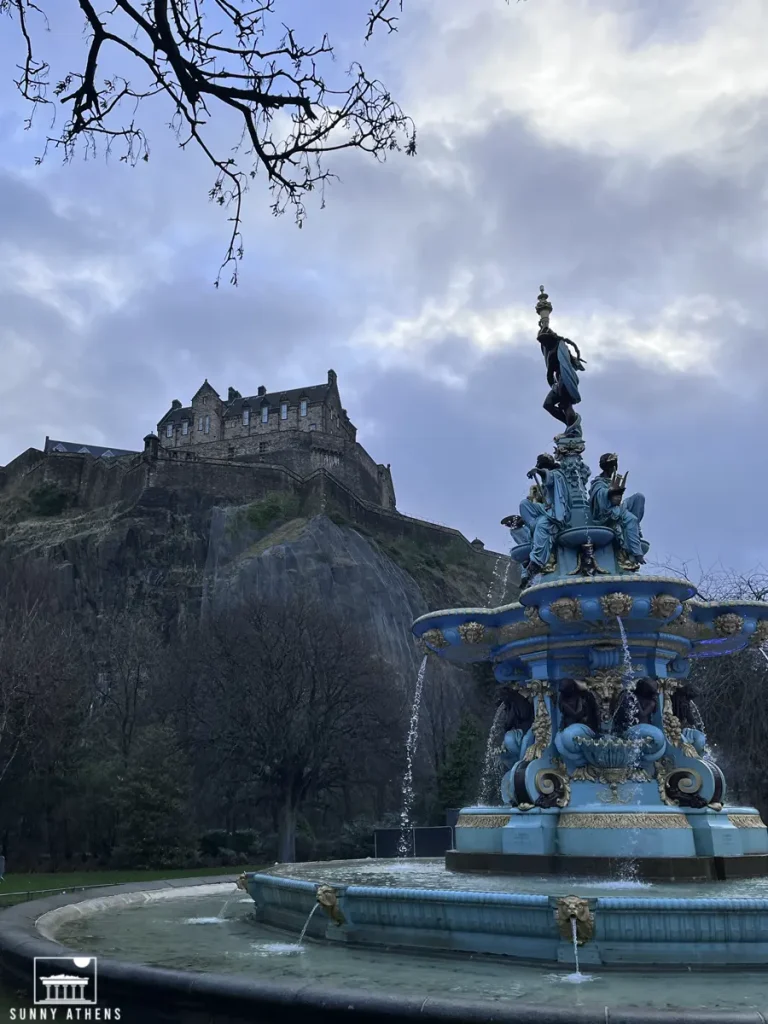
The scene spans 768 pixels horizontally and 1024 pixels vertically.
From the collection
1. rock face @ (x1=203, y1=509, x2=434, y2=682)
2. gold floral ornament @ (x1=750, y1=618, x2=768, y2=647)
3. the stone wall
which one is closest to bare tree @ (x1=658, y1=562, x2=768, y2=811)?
gold floral ornament @ (x1=750, y1=618, x2=768, y2=647)

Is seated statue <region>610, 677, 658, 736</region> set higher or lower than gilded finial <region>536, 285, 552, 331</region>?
lower

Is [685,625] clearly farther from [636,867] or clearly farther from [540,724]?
[636,867]

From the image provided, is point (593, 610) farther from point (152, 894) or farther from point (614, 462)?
point (152, 894)

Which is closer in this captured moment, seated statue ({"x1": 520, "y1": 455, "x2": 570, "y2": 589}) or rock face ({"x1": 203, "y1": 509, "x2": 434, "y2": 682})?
seated statue ({"x1": 520, "y1": 455, "x2": 570, "y2": 589})

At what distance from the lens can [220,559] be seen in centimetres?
6362

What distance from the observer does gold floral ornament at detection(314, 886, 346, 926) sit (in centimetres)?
763

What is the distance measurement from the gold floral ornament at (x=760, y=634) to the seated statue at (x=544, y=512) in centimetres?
294

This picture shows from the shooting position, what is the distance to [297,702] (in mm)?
33406

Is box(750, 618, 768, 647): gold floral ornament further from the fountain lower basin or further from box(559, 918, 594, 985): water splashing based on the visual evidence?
box(559, 918, 594, 985): water splashing

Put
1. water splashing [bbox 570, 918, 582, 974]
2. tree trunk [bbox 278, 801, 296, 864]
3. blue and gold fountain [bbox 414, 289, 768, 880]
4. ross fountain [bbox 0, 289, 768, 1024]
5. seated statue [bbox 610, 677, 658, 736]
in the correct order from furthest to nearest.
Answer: tree trunk [bbox 278, 801, 296, 864]
seated statue [bbox 610, 677, 658, 736]
blue and gold fountain [bbox 414, 289, 768, 880]
water splashing [bbox 570, 918, 582, 974]
ross fountain [bbox 0, 289, 768, 1024]

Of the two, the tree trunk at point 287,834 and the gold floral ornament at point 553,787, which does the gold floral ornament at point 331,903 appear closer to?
the gold floral ornament at point 553,787

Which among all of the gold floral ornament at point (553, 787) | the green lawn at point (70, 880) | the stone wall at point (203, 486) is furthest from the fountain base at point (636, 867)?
the stone wall at point (203, 486)

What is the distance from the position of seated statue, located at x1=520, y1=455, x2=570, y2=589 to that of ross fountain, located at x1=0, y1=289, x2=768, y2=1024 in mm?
29

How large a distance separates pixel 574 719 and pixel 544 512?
3.06m
